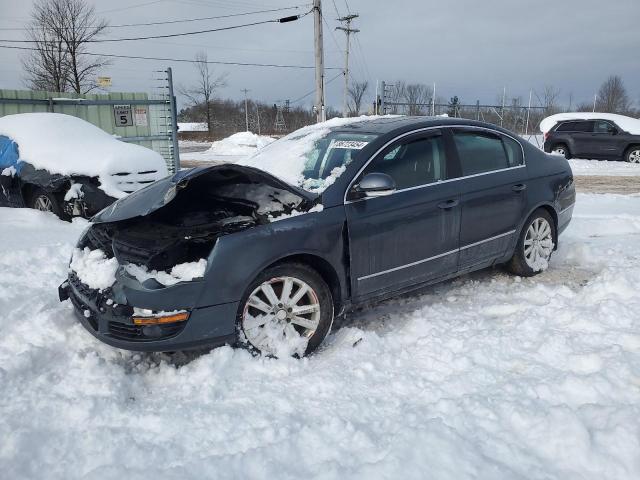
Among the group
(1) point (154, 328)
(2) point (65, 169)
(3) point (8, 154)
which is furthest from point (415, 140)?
(3) point (8, 154)

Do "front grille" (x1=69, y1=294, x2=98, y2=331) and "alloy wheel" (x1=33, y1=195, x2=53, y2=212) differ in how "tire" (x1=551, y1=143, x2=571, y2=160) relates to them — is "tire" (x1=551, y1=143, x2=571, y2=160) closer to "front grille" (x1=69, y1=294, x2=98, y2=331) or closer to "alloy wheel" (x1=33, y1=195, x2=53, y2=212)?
"alloy wheel" (x1=33, y1=195, x2=53, y2=212)

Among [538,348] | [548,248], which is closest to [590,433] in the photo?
[538,348]

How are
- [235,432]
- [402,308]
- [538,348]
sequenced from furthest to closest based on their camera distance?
[402,308] → [538,348] → [235,432]

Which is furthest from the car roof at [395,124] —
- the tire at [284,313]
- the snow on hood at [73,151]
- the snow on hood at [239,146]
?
the snow on hood at [239,146]

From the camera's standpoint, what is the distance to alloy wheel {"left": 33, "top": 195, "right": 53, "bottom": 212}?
721cm

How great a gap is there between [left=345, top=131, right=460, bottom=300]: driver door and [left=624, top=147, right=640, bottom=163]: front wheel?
15979 millimetres

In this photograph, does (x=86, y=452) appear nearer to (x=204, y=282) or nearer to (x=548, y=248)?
(x=204, y=282)

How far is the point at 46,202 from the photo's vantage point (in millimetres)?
7238

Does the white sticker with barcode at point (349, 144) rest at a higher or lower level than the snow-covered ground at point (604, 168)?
higher

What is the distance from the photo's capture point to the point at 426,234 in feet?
12.7

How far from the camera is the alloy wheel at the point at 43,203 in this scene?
721cm

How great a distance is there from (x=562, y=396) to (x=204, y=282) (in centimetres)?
209

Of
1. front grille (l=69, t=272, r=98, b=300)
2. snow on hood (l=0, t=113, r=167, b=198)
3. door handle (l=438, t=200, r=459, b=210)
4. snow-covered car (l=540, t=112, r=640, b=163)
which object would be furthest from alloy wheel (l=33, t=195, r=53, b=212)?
snow-covered car (l=540, t=112, r=640, b=163)

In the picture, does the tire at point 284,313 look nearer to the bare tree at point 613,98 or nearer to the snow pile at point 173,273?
the snow pile at point 173,273
